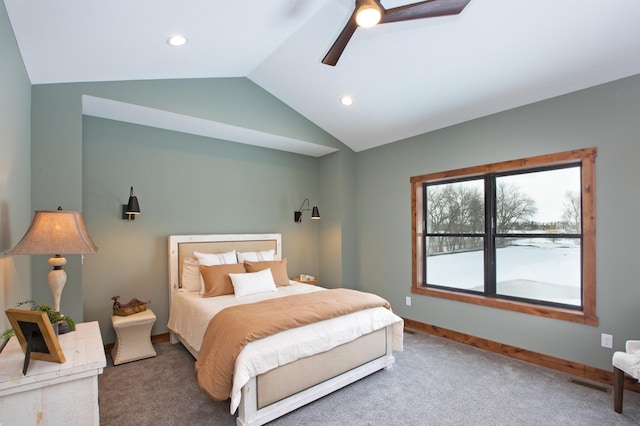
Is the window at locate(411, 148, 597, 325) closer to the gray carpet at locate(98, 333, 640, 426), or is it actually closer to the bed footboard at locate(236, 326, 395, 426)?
the gray carpet at locate(98, 333, 640, 426)

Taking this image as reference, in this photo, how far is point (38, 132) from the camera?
109 inches

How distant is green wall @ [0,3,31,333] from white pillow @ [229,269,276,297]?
1705 mm

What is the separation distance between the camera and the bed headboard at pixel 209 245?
153 inches

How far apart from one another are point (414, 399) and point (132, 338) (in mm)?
2823

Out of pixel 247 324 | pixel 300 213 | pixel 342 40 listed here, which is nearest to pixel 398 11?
pixel 342 40

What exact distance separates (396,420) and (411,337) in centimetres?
183

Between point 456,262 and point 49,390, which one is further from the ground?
point 456,262

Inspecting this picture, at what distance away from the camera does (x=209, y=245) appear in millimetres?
4180

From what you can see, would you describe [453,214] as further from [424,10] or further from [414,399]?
[424,10]

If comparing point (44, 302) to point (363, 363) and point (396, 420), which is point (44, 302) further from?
point (396, 420)

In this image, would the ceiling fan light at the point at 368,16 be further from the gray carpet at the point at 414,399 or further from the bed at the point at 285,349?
the gray carpet at the point at 414,399

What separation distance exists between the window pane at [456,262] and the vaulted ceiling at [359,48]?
153 centimetres

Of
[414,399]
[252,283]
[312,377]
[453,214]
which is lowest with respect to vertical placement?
[414,399]

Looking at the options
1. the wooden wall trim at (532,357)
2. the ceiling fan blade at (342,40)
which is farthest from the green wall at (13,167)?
the wooden wall trim at (532,357)
